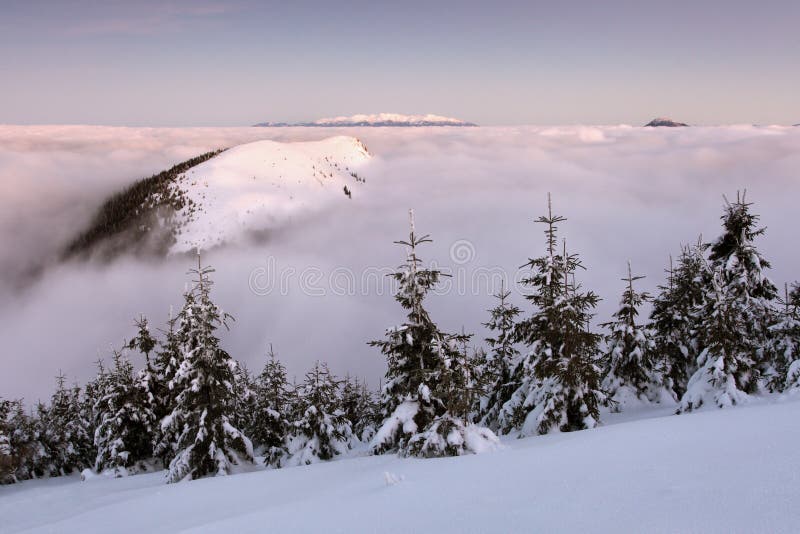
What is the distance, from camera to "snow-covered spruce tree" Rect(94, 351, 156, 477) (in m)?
27.7

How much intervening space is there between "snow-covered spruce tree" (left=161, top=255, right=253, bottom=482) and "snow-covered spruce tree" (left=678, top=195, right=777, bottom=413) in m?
18.4

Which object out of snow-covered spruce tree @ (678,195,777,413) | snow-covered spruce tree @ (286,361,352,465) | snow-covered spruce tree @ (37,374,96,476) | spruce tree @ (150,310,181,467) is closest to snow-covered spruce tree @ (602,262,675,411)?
snow-covered spruce tree @ (678,195,777,413)

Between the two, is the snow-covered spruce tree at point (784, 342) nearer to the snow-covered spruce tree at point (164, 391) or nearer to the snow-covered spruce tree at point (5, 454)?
the snow-covered spruce tree at point (164, 391)

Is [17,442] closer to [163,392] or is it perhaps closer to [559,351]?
[163,392]

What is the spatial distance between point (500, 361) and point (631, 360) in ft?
18.6

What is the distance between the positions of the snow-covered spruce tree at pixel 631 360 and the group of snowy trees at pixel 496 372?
0.24 feet

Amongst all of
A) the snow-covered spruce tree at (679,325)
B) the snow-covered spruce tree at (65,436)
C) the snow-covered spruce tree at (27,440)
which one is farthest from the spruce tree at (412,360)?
the snow-covered spruce tree at (27,440)

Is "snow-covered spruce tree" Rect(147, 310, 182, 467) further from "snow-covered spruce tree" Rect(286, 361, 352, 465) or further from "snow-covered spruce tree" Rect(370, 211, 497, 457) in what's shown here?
"snow-covered spruce tree" Rect(370, 211, 497, 457)

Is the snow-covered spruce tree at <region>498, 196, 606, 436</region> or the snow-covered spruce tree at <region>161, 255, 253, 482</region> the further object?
the snow-covered spruce tree at <region>161, 255, 253, 482</region>

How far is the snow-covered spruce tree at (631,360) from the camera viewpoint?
20.9 m

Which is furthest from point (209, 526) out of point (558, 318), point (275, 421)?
point (275, 421)

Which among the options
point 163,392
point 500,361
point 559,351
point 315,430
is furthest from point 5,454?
point 559,351

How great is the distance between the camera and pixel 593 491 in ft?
19.9

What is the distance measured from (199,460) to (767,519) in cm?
2175
